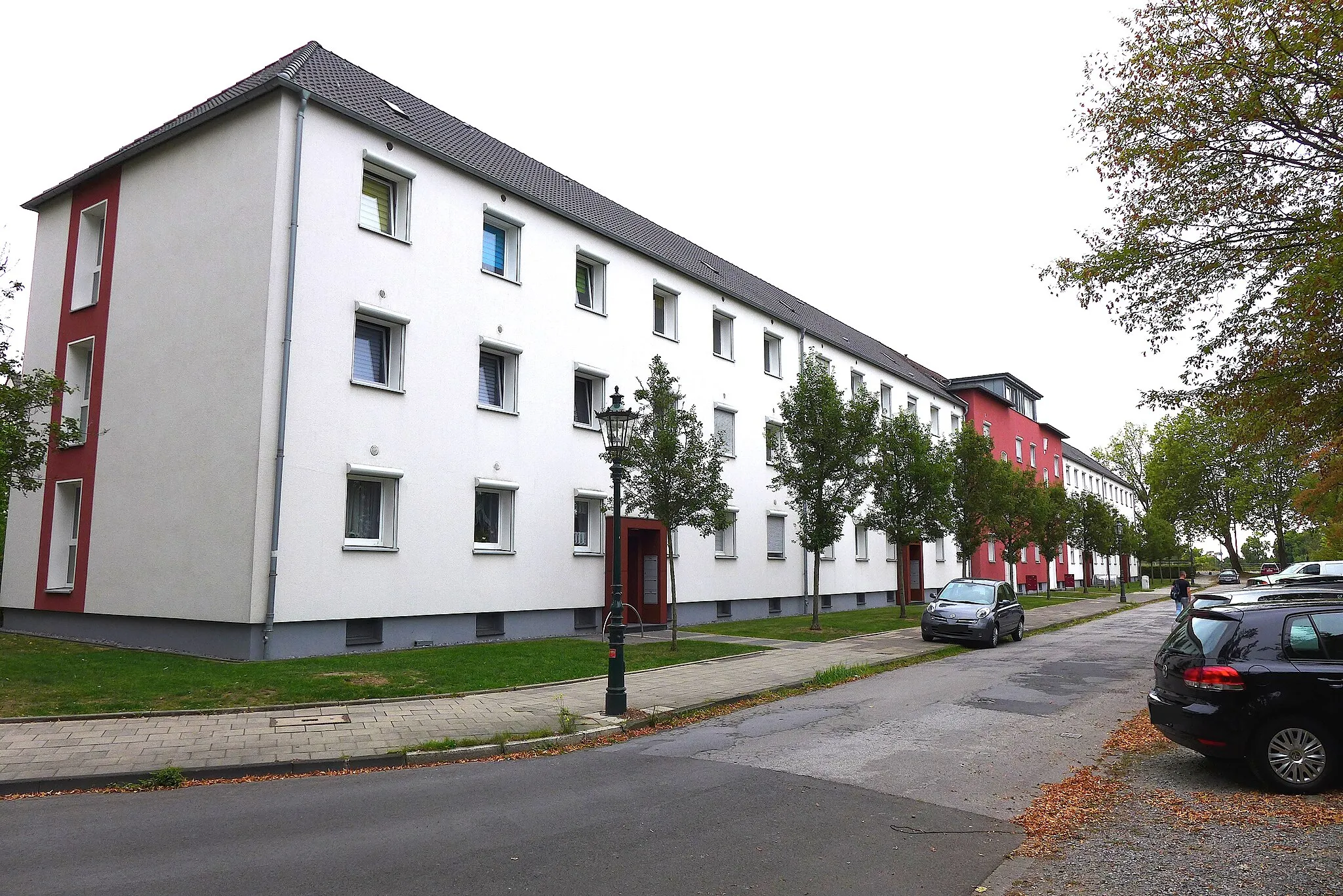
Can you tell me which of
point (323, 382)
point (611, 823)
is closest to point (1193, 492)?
point (323, 382)

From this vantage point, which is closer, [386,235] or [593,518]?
[386,235]

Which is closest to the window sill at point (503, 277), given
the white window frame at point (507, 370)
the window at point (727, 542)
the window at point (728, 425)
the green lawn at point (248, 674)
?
the white window frame at point (507, 370)

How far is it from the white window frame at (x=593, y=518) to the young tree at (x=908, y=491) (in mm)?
9019

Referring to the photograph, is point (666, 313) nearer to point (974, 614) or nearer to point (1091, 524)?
point (974, 614)

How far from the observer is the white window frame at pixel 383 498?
15.6 metres

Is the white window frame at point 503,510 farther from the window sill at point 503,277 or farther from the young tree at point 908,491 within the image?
the young tree at point 908,491

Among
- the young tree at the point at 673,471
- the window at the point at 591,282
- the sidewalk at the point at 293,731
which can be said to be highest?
the window at the point at 591,282

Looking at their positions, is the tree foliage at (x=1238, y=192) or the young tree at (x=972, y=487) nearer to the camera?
the tree foliage at (x=1238, y=192)

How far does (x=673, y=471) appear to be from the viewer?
17.2 meters

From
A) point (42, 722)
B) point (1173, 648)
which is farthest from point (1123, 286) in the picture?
point (42, 722)

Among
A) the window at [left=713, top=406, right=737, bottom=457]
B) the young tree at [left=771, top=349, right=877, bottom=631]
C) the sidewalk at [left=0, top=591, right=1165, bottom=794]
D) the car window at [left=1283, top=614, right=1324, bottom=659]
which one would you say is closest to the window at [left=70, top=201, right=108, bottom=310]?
the sidewalk at [left=0, top=591, right=1165, bottom=794]

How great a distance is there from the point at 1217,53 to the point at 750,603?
18946mm

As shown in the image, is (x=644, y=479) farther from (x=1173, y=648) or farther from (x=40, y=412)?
(x=40, y=412)

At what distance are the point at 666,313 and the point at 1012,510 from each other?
64.8ft
